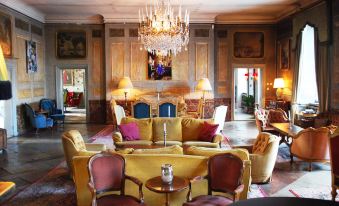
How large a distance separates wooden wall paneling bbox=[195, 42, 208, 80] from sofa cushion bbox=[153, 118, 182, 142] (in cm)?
587

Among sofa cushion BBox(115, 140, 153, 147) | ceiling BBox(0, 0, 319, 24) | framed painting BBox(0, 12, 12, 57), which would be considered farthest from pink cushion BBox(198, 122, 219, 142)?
framed painting BBox(0, 12, 12, 57)

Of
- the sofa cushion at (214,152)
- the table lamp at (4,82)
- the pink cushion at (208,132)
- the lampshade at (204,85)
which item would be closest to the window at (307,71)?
the lampshade at (204,85)

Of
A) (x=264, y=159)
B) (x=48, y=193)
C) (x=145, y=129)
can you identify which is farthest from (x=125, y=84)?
(x=264, y=159)

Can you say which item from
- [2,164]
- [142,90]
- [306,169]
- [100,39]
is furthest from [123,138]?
[100,39]

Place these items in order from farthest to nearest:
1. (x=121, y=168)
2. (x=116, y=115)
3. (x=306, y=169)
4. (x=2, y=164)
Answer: (x=116, y=115), (x=2, y=164), (x=306, y=169), (x=121, y=168)

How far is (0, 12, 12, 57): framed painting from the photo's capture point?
9.68m

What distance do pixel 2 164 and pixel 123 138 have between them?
258 centimetres

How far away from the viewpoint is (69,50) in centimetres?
1341

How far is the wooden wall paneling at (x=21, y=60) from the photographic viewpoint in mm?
10844

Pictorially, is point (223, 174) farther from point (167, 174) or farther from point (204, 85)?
point (204, 85)

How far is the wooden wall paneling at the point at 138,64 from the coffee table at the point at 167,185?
30.6 ft

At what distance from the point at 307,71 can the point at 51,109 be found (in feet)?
30.2

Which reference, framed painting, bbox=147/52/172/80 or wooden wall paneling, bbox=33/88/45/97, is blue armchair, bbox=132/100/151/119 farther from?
wooden wall paneling, bbox=33/88/45/97

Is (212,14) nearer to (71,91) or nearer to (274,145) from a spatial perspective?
(274,145)
